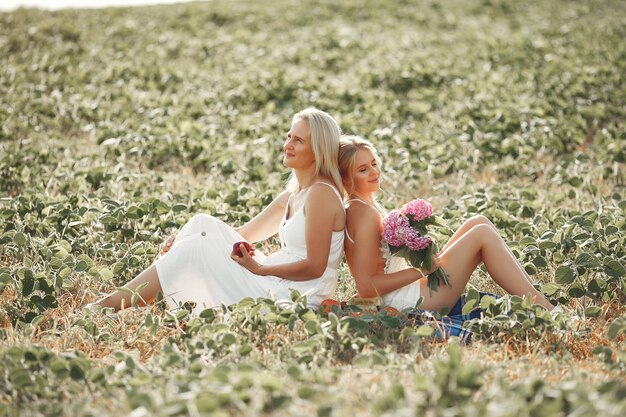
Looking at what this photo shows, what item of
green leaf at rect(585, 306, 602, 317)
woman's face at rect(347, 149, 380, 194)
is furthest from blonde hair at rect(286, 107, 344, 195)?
green leaf at rect(585, 306, 602, 317)

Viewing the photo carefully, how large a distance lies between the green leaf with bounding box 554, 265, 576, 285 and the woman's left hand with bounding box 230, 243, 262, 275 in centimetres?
176

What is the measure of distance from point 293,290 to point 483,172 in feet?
13.2

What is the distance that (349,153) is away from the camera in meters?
4.38

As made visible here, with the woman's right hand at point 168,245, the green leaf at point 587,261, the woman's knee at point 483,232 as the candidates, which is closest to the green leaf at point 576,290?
the green leaf at point 587,261

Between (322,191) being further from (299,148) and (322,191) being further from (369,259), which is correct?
(369,259)

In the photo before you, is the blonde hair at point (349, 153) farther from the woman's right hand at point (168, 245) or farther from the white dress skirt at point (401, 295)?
the woman's right hand at point (168, 245)

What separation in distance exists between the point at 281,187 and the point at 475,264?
8.69ft

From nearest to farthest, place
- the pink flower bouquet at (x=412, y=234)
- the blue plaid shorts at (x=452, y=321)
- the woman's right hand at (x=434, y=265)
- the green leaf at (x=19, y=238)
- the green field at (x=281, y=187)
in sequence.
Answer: the green field at (x=281, y=187), the blue plaid shorts at (x=452, y=321), the pink flower bouquet at (x=412, y=234), the woman's right hand at (x=434, y=265), the green leaf at (x=19, y=238)

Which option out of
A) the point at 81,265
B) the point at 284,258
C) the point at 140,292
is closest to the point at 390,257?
the point at 284,258

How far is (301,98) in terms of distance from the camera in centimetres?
992

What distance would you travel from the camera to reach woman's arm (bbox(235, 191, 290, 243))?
4.86 metres

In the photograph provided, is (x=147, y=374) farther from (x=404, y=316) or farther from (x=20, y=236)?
(x=20, y=236)

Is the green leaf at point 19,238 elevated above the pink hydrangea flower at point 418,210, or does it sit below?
below

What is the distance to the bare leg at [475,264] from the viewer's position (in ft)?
14.3
